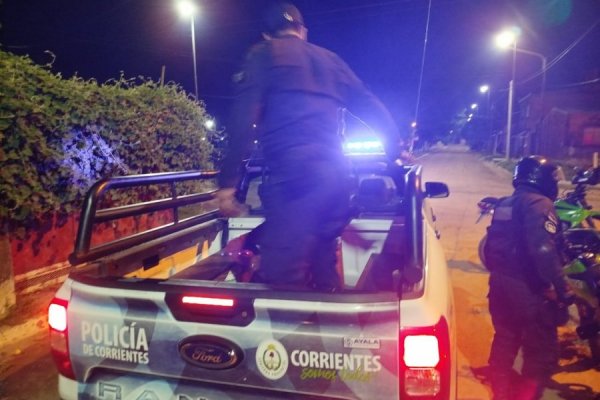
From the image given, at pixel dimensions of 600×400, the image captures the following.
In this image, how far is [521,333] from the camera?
3.20 meters

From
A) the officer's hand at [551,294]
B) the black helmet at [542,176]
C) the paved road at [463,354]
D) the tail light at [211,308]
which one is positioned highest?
the black helmet at [542,176]

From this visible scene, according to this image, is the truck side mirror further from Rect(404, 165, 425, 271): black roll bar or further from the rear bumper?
the rear bumper

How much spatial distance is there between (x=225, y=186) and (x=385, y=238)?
5.69ft

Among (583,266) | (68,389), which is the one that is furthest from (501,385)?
(68,389)

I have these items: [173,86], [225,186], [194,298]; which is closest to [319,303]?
[194,298]

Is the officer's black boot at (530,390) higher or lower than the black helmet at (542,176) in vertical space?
lower

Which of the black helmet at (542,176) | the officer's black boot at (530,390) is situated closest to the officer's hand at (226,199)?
the black helmet at (542,176)

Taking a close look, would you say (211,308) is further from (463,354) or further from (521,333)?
(463,354)

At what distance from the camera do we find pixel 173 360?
1.88 metres

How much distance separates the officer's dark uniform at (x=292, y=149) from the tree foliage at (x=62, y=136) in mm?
3427

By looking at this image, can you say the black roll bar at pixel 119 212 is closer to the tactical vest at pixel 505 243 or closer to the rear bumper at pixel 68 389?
the rear bumper at pixel 68 389

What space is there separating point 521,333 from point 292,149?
227 centimetres

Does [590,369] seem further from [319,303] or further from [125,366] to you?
[125,366]

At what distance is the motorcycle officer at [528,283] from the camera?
116 inches
